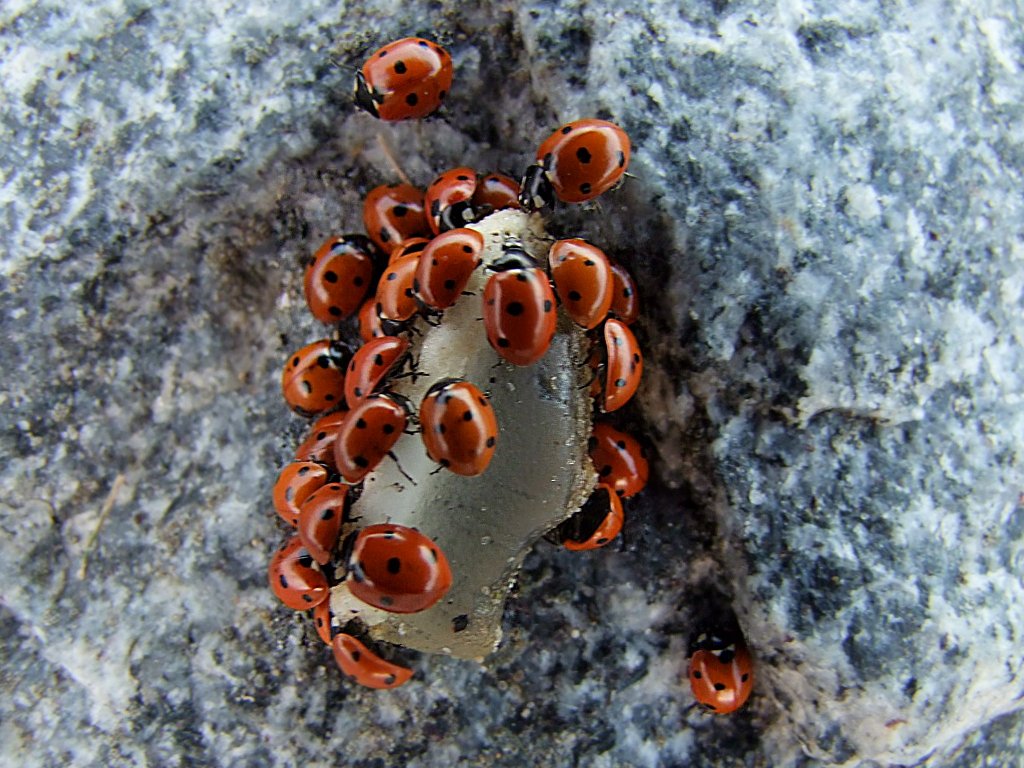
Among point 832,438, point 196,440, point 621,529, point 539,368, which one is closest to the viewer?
point 539,368

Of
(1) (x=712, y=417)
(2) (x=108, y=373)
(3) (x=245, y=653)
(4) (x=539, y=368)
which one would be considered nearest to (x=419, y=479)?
(4) (x=539, y=368)

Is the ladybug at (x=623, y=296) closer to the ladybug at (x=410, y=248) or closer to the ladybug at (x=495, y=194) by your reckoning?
the ladybug at (x=495, y=194)

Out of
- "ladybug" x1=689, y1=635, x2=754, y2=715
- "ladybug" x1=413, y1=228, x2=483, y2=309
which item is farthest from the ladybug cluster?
"ladybug" x1=689, y1=635, x2=754, y2=715

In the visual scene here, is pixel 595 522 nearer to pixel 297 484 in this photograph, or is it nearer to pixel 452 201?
pixel 297 484

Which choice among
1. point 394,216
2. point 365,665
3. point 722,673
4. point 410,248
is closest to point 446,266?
point 410,248

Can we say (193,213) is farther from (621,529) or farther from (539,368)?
(621,529)

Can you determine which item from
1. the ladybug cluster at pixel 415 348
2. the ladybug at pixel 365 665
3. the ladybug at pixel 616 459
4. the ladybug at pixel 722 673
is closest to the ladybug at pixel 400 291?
the ladybug cluster at pixel 415 348

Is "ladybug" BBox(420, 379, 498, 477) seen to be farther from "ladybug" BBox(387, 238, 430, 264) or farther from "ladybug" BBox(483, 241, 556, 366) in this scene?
"ladybug" BBox(387, 238, 430, 264)
